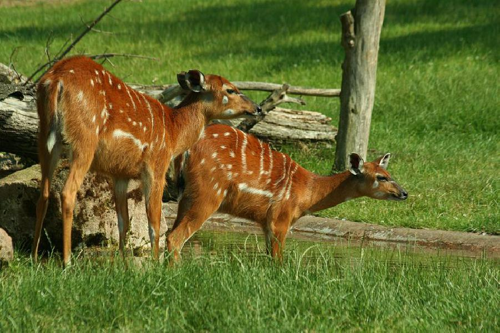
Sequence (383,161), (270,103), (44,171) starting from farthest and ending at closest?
(270,103) → (383,161) → (44,171)

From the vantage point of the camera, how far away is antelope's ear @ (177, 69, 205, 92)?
7957 mm

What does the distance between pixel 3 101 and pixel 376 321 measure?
464 centimetres

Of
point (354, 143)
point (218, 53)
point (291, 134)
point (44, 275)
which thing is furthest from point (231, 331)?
point (218, 53)

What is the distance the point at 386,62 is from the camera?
1689 cm

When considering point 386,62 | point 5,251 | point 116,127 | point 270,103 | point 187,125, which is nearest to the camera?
point 5,251

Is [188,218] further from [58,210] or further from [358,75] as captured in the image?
[358,75]

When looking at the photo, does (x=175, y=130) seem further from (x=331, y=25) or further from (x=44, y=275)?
(x=331, y=25)

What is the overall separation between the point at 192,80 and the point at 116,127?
3.74 feet

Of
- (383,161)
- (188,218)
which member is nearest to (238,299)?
(188,218)

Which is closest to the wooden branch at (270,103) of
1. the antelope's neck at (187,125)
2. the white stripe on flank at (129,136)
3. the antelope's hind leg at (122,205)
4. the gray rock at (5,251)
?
the antelope's neck at (187,125)

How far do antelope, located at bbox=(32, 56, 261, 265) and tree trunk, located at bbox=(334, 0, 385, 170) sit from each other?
284cm

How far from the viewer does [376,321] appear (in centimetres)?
517

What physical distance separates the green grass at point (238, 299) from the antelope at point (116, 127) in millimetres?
913

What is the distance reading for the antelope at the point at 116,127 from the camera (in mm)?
6711
